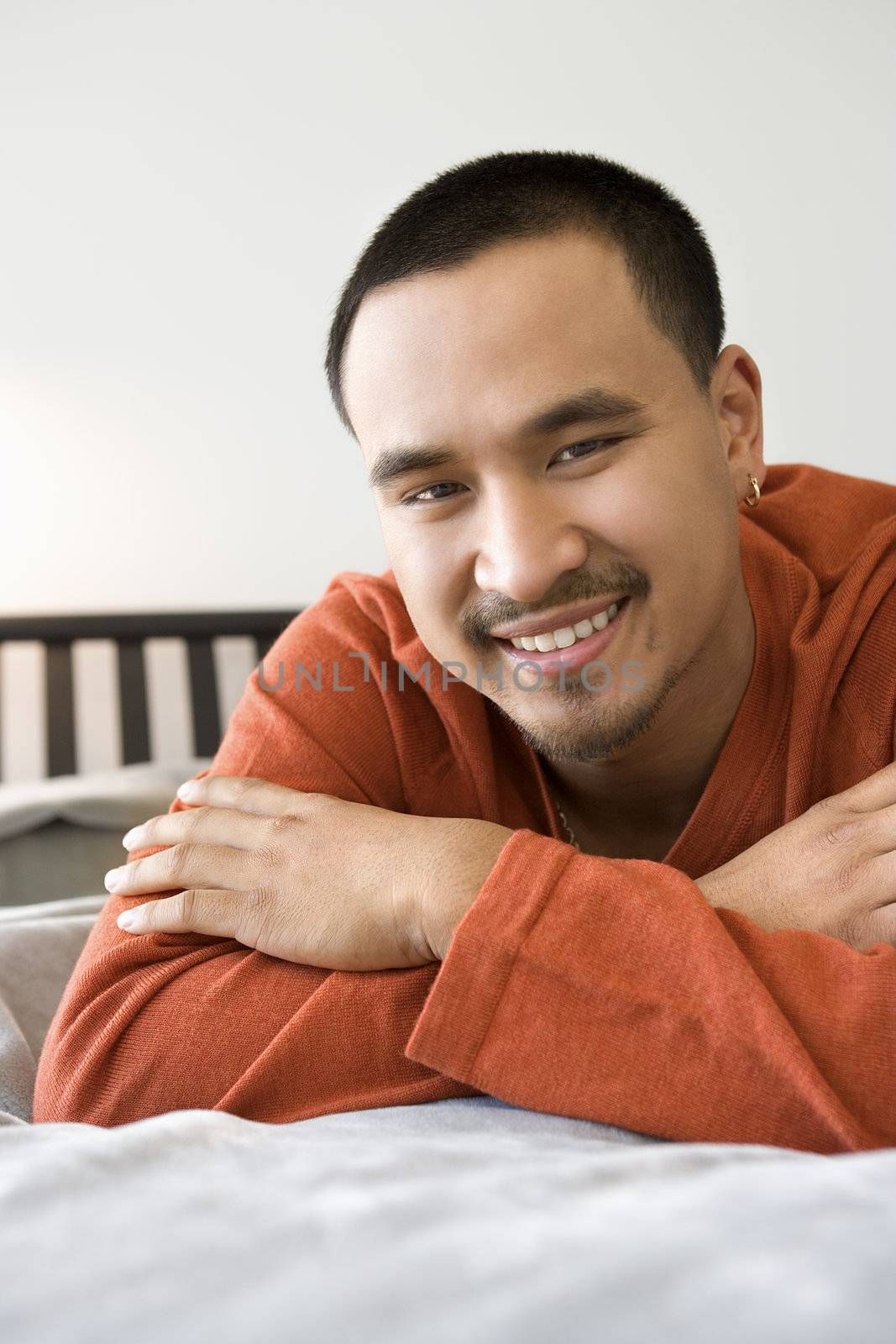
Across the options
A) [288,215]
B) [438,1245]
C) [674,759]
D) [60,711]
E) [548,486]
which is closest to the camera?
[438,1245]

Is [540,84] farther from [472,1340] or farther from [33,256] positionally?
[472,1340]

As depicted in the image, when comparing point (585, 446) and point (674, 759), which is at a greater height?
point (585, 446)

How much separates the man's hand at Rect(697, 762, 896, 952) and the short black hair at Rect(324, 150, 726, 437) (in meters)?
0.40

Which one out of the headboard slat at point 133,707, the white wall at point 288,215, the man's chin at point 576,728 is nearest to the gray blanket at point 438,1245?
the man's chin at point 576,728

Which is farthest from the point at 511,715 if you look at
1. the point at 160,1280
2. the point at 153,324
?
the point at 153,324

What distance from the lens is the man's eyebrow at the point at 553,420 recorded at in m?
0.87

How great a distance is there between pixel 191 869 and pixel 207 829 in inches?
1.7

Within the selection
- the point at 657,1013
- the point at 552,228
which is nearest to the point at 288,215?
the point at 552,228

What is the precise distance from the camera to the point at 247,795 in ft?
3.17

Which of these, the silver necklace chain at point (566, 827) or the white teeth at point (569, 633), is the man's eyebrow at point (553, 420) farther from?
the silver necklace chain at point (566, 827)

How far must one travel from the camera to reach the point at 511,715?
3.33 ft

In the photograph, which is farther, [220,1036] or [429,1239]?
[220,1036]

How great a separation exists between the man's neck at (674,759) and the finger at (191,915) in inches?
14.0

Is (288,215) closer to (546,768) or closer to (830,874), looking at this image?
(546,768)
